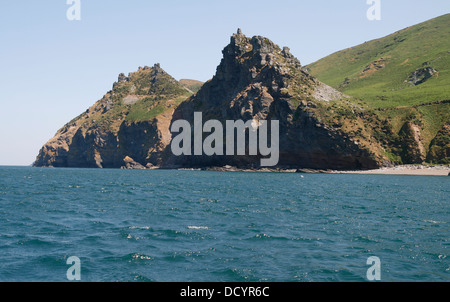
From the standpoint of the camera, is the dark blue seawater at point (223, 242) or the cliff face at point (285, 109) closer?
the dark blue seawater at point (223, 242)

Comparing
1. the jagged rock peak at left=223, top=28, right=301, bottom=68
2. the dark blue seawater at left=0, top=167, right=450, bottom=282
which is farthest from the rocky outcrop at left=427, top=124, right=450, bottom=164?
the dark blue seawater at left=0, top=167, right=450, bottom=282

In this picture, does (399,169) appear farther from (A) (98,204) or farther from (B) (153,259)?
(B) (153,259)

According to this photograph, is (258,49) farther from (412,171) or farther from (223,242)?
(223,242)

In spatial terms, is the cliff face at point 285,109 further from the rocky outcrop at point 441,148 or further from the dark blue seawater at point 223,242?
the dark blue seawater at point 223,242

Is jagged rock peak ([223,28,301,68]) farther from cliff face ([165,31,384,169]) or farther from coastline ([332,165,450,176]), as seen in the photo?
coastline ([332,165,450,176])

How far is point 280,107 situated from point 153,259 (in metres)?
143

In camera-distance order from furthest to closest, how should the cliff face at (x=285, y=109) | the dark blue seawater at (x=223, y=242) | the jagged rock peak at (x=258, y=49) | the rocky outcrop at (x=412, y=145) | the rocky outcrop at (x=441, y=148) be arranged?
the jagged rock peak at (x=258, y=49) < the cliff face at (x=285, y=109) < the rocky outcrop at (x=412, y=145) < the rocky outcrop at (x=441, y=148) < the dark blue seawater at (x=223, y=242)

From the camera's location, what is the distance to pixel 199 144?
17675 centimetres

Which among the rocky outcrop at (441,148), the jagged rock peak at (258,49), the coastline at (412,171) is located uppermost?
the jagged rock peak at (258,49)

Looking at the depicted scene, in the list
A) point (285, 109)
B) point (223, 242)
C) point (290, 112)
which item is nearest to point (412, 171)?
point (290, 112)

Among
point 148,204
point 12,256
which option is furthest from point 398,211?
point 12,256

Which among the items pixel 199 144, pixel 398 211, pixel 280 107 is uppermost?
pixel 280 107

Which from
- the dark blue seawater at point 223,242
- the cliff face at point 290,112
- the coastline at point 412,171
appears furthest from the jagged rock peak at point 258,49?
the dark blue seawater at point 223,242
